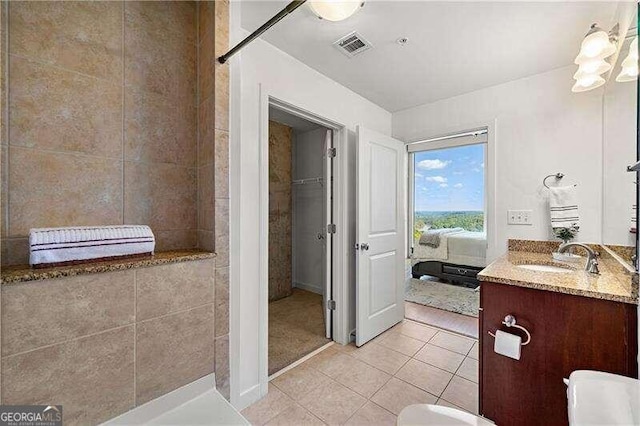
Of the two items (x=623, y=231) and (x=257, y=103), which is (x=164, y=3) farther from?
(x=623, y=231)

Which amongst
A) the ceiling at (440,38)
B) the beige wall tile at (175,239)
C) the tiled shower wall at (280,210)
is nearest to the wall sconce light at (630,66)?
the ceiling at (440,38)

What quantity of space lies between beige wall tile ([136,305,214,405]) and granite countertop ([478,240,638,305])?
4.86 feet

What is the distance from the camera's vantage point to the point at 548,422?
4.09 feet

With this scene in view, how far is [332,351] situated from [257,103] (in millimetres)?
2100

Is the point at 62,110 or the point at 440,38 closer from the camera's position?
the point at 62,110

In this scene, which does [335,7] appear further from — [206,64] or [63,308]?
[63,308]

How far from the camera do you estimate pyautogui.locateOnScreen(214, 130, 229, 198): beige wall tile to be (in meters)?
1.29

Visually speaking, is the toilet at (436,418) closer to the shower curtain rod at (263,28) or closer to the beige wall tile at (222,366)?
the beige wall tile at (222,366)

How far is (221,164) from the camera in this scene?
1.30 m

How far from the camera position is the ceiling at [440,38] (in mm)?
1502

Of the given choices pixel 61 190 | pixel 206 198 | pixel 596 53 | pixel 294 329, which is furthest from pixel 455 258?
pixel 61 190

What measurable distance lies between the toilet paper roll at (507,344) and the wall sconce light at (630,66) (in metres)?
1.36

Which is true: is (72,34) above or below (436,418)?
above

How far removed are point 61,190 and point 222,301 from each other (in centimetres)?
82
